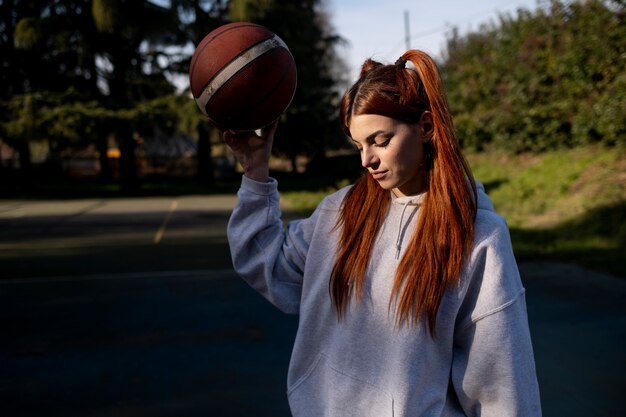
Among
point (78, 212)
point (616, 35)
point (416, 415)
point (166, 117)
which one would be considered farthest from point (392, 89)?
point (166, 117)

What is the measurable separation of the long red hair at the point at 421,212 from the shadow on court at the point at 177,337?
2.56m

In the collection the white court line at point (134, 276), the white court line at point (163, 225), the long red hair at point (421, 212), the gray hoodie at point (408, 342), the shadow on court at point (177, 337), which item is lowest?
the white court line at point (163, 225)

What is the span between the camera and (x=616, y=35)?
13.2 metres

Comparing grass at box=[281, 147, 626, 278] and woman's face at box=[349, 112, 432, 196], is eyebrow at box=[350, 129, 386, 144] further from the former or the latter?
grass at box=[281, 147, 626, 278]

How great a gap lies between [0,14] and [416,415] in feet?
94.8

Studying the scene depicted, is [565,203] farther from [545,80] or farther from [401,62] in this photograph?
[401,62]

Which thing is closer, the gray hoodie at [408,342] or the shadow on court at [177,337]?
the gray hoodie at [408,342]

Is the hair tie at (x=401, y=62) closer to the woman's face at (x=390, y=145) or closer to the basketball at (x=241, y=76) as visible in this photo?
the woman's face at (x=390, y=145)

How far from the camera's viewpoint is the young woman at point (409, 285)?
168 centimetres

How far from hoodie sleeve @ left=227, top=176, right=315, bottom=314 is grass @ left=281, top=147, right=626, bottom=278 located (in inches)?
250

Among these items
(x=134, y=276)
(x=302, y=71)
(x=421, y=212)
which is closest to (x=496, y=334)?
(x=421, y=212)

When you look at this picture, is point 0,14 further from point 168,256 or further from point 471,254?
point 471,254

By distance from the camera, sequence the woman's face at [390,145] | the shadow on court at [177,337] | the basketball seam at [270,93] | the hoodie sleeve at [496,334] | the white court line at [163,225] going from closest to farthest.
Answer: the hoodie sleeve at [496,334] → the woman's face at [390,145] → the basketball seam at [270,93] → the shadow on court at [177,337] → the white court line at [163,225]

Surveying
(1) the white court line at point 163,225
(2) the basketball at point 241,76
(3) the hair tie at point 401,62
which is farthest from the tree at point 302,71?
(3) the hair tie at point 401,62
